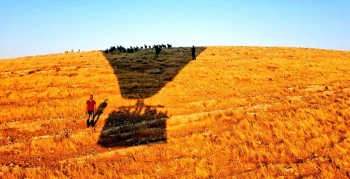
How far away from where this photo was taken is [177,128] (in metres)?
17.0

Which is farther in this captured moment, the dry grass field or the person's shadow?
the person's shadow

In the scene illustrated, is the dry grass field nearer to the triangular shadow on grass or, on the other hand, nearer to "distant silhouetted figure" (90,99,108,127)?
the triangular shadow on grass

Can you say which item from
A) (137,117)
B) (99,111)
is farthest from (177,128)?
(99,111)

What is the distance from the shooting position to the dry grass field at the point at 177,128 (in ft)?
37.3

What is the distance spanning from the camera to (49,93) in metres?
27.0

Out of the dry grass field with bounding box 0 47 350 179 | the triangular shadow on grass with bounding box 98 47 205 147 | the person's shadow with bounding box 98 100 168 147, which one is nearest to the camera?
the dry grass field with bounding box 0 47 350 179

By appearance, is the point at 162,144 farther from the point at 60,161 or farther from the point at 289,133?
the point at 289,133

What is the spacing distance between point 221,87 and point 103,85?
11.5 m

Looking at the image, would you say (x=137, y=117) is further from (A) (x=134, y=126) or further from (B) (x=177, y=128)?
(B) (x=177, y=128)

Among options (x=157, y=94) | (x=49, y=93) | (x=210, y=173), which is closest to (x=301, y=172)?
(x=210, y=173)

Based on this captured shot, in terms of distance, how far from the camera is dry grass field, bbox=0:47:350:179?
37.3ft

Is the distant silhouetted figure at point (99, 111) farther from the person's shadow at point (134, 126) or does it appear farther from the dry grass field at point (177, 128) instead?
the person's shadow at point (134, 126)

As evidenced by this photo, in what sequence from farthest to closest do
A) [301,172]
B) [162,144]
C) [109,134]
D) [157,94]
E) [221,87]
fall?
[221,87], [157,94], [109,134], [162,144], [301,172]

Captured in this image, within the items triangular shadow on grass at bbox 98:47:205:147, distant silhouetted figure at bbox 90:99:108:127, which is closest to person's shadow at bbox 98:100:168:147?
triangular shadow on grass at bbox 98:47:205:147
